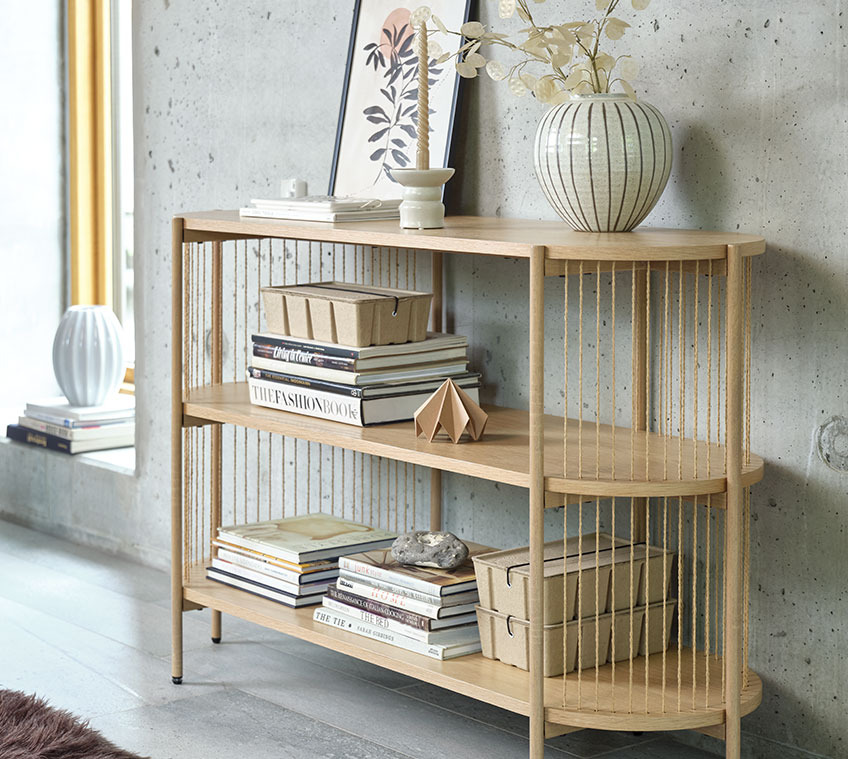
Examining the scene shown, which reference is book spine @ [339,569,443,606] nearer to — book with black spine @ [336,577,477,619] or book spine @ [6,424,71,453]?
book with black spine @ [336,577,477,619]

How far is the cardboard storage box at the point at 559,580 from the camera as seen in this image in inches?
86.0

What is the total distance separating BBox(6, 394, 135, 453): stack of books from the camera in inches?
158

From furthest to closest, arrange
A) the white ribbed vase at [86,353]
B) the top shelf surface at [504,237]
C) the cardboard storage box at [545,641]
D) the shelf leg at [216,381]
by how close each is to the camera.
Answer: the white ribbed vase at [86,353] → the shelf leg at [216,381] → the cardboard storage box at [545,641] → the top shelf surface at [504,237]

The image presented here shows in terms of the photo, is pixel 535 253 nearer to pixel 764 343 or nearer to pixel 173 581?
pixel 764 343

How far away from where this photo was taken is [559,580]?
2.18 metres

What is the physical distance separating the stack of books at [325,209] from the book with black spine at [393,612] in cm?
72

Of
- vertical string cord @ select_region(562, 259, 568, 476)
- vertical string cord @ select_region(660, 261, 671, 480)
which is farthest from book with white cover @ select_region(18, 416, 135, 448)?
vertical string cord @ select_region(660, 261, 671, 480)

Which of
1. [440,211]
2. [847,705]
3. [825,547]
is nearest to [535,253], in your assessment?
[440,211]

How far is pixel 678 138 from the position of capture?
2.34 m

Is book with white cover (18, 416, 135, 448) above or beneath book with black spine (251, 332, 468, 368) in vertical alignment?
beneath

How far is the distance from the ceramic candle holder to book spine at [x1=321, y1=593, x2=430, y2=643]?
74 centimetres

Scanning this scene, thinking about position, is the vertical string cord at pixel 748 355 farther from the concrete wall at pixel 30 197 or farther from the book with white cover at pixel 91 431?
the concrete wall at pixel 30 197

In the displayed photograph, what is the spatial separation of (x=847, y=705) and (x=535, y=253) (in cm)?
97

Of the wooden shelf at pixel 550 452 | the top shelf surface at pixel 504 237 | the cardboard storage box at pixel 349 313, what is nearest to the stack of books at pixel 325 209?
the top shelf surface at pixel 504 237
